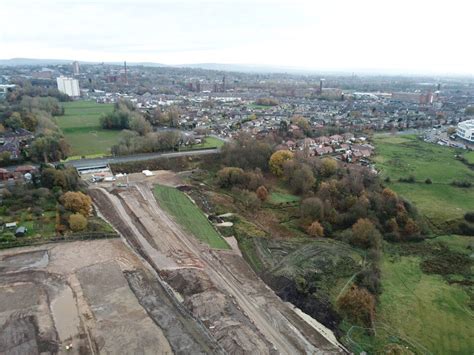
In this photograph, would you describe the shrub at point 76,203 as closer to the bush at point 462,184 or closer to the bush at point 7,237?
the bush at point 7,237

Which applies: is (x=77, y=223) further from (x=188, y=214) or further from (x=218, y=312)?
(x=218, y=312)

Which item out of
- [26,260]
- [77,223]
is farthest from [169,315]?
[77,223]

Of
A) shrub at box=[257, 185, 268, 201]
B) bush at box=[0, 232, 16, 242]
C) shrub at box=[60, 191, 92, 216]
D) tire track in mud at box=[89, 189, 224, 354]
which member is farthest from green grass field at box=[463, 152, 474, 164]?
bush at box=[0, 232, 16, 242]

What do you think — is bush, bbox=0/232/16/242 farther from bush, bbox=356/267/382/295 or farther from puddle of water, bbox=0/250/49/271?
bush, bbox=356/267/382/295

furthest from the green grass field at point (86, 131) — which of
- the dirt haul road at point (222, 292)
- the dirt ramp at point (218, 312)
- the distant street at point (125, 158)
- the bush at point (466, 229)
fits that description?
the bush at point (466, 229)

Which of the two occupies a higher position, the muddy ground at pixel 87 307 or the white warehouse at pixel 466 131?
the white warehouse at pixel 466 131

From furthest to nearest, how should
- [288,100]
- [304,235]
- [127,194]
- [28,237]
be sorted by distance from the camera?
[288,100] < [127,194] < [304,235] < [28,237]

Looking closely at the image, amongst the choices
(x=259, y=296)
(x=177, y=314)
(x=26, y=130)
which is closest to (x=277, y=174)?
(x=259, y=296)

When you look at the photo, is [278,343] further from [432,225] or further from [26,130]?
[26,130]
